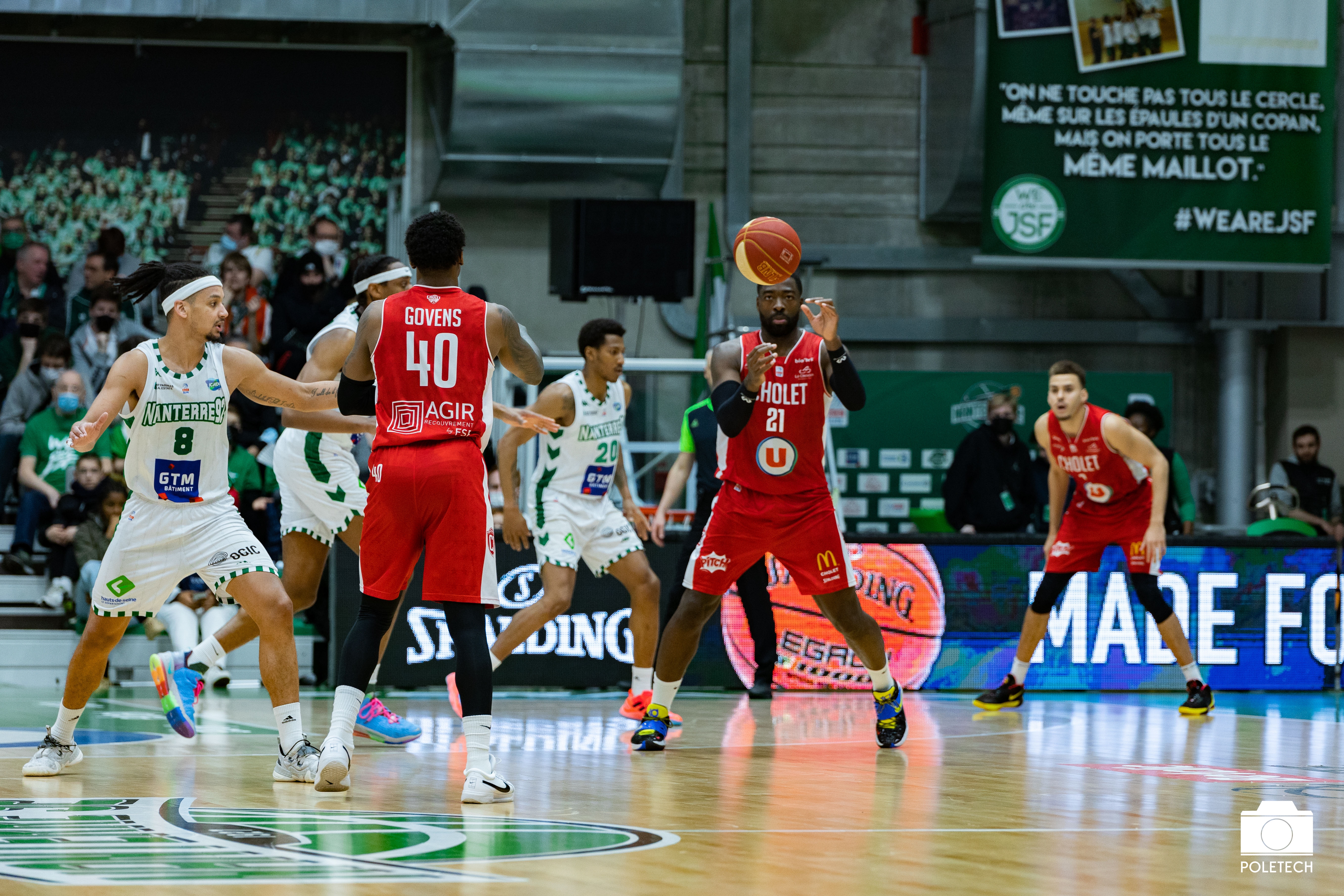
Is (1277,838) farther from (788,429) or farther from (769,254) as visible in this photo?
(769,254)

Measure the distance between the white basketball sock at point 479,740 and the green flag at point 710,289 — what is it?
8408 mm

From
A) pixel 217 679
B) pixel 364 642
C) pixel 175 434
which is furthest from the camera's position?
pixel 217 679

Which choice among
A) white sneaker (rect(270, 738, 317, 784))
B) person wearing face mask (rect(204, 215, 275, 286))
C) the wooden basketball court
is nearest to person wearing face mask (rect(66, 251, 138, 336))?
person wearing face mask (rect(204, 215, 275, 286))

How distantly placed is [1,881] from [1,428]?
998cm

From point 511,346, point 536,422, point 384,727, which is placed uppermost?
point 511,346

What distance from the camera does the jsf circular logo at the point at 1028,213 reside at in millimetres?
15359

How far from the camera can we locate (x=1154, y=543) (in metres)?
9.73

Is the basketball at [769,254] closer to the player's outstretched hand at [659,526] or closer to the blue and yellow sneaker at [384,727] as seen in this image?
the blue and yellow sneaker at [384,727]

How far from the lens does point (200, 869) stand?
4406 mm

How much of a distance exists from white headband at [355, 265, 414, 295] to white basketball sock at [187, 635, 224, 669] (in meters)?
1.80

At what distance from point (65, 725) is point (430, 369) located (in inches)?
82.1

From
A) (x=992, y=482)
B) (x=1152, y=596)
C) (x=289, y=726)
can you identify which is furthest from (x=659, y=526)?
(x=289, y=726)

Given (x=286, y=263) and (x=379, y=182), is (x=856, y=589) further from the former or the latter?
(x=379, y=182)

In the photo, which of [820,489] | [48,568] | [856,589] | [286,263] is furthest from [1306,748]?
[286,263]
